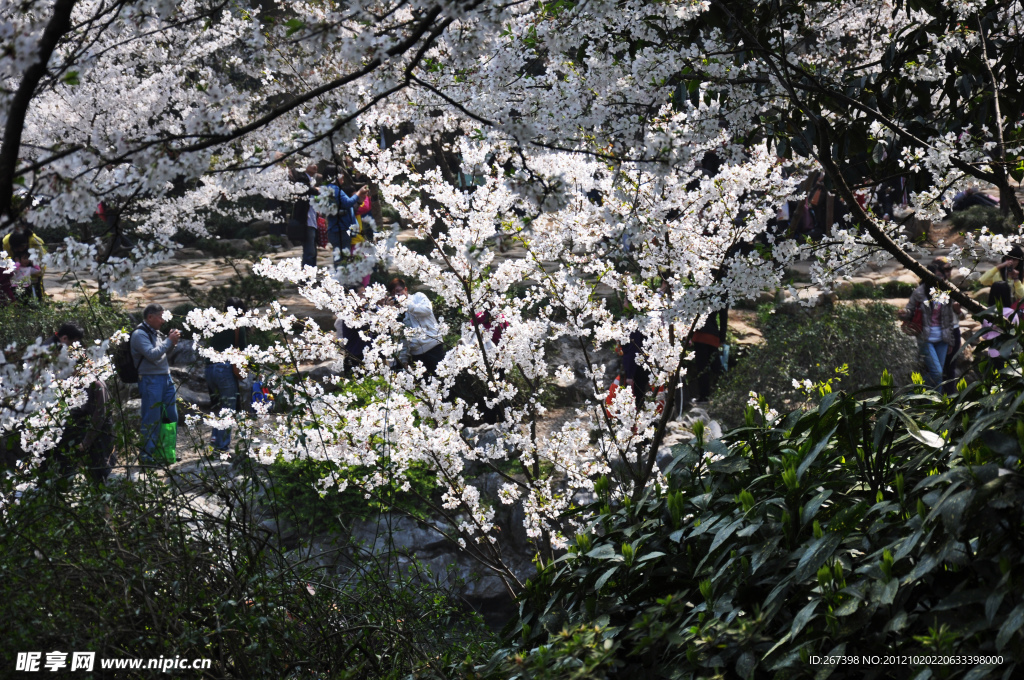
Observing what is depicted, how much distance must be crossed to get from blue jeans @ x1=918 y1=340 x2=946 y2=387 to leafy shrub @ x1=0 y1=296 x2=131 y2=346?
29.6 ft

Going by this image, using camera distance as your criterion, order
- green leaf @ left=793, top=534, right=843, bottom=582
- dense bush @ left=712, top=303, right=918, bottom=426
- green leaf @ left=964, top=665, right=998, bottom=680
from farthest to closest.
Result: dense bush @ left=712, top=303, right=918, bottom=426 → green leaf @ left=793, top=534, right=843, bottom=582 → green leaf @ left=964, top=665, right=998, bottom=680

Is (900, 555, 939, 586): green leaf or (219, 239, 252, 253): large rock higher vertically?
(219, 239, 252, 253): large rock

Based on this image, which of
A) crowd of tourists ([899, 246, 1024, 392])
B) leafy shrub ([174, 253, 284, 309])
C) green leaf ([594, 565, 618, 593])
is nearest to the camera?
green leaf ([594, 565, 618, 593])

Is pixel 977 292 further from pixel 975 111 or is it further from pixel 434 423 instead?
pixel 434 423

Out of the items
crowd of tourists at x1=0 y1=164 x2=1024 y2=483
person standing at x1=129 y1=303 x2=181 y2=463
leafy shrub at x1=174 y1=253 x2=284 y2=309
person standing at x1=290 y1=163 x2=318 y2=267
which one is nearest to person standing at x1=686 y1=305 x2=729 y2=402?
crowd of tourists at x1=0 y1=164 x2=1024 y2=483

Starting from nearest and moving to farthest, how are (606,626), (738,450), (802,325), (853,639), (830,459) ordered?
(853,639) < (606,626) < (830,459) < (738,450) < (802,325)

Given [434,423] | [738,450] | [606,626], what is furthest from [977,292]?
[606,626]

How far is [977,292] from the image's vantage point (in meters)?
11.2

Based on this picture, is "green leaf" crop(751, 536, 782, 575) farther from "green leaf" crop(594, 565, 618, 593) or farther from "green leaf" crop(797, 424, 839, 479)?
"green leaf" crop(594, 565, 618, 593)

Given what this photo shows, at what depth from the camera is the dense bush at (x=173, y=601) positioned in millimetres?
2396

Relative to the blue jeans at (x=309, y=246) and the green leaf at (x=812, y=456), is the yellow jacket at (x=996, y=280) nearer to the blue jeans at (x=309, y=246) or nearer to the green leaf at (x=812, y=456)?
the green leaf at (x=812, y=456)

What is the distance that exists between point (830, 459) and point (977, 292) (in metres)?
10.5

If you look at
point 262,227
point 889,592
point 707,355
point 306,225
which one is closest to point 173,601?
point 889,592

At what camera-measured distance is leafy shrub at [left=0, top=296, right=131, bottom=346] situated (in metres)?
9.39
